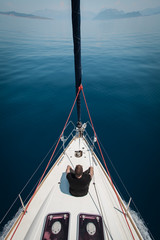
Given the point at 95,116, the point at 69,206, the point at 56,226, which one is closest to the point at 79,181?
the point at 69,206

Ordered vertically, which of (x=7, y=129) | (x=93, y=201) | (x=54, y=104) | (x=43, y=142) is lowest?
(x=93, y=201)

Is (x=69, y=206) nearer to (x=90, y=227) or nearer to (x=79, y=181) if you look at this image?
(x=90, y=227)

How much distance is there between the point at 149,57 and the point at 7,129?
23305 millimetres

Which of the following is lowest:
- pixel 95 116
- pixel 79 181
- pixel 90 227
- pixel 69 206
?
pixel 90 227

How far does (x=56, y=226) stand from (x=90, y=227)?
836 mm

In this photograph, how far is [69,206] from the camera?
3242mm

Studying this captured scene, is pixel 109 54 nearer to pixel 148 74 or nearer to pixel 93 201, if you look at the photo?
pixel 148 74

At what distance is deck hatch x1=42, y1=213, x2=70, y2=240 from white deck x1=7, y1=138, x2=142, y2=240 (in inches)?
4.9

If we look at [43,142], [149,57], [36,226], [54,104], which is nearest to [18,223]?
[36,226]

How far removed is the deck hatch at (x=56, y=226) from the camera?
2.59m

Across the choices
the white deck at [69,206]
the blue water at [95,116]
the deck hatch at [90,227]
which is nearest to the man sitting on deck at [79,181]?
the white deck at [69,206]

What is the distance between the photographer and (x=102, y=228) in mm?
2734

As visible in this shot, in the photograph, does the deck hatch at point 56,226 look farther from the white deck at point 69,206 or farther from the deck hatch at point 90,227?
the deck hatch at point 90,227

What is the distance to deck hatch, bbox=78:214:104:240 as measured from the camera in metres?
2.60
